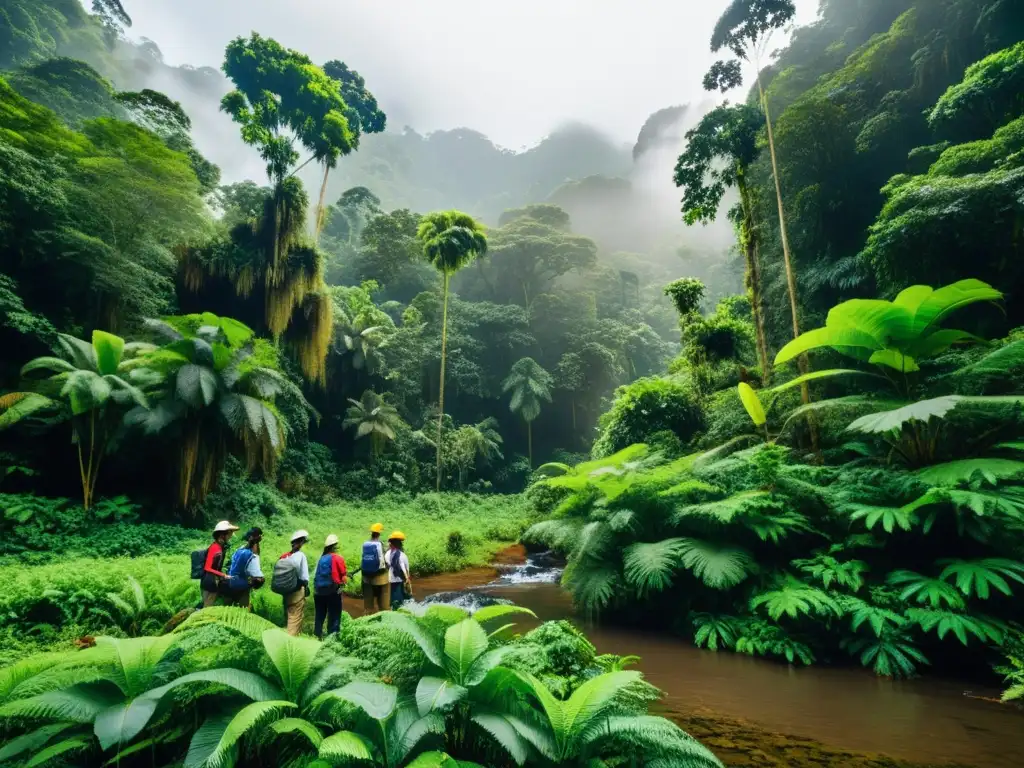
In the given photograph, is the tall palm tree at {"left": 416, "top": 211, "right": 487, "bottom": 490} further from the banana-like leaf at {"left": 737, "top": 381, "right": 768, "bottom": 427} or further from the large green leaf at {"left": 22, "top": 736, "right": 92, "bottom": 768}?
the large green leaf at {"left": 22, "top": 736, "right": 92, "bottom": 768}

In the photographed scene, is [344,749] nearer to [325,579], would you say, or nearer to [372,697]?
[372,697]

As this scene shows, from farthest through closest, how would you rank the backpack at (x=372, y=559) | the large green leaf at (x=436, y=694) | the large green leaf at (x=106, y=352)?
1. the large green leaf at (x=106, y=352)
2. the backpack at (x=372, y=559)
3. the large green leaf at (x=436, y=694)

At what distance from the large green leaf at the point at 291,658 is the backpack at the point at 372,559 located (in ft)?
9.74

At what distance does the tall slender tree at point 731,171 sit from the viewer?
11594mm

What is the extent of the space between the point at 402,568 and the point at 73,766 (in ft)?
12.4

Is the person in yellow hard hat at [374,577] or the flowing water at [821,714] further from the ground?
the person in yellow hard hat at [374,577]

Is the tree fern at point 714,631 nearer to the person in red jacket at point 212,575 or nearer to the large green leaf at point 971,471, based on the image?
the large green leaf at point 971,471

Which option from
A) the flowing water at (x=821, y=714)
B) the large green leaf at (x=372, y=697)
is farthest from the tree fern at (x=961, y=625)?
the large green leaf at (x=372, y=697)

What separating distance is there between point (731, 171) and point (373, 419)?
1542 cm

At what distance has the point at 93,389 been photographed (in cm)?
890

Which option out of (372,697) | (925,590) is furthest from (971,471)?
(372,697)

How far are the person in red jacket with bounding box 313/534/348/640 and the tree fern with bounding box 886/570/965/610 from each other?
5.61m

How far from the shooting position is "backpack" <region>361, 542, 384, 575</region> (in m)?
5.73

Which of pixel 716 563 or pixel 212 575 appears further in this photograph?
pixel 716 563
